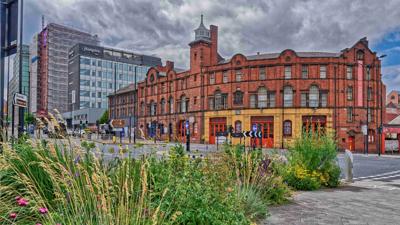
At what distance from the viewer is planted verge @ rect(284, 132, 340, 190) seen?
9.47m

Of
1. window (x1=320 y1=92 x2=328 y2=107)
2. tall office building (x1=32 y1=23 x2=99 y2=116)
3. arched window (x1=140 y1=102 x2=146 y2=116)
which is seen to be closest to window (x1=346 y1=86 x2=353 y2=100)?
window (x1=320 y1=92 x2=328 y2=107)

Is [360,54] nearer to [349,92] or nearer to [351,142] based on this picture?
[349,92]

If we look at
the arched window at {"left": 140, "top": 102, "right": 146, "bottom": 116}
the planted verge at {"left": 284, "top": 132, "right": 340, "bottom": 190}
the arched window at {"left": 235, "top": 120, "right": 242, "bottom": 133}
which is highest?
the arched window at {"left": 140, "top": 102, "right": 146, "bottom": 116}

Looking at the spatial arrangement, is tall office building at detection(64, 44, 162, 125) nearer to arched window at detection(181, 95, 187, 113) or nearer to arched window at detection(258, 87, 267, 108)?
arched window at detection(181, 95, 187, 113)

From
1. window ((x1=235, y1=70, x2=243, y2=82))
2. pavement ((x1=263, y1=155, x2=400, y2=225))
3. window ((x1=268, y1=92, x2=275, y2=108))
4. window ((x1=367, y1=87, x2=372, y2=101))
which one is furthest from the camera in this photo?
window ((x1=235, y1=70, x2=243, y2=82))

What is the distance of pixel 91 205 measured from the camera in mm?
3537

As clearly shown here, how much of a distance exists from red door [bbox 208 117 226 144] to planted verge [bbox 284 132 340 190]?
144ft

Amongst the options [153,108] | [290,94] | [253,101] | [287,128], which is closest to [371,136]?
[287,128]

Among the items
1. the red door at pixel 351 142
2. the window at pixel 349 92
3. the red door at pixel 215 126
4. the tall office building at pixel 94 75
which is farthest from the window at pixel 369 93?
the tall office building at pixel 94 75

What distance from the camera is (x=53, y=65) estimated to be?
11306 cm

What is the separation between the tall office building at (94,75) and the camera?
106m

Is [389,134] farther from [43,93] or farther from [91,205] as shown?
[43,93]

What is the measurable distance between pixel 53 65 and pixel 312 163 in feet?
381

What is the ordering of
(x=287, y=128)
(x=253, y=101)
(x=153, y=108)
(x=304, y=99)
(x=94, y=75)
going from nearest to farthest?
(x=304, y=99)
(x=287, y=128)
(x=253, y=101)
(x=153, y=108)
(x=94, y=75)
